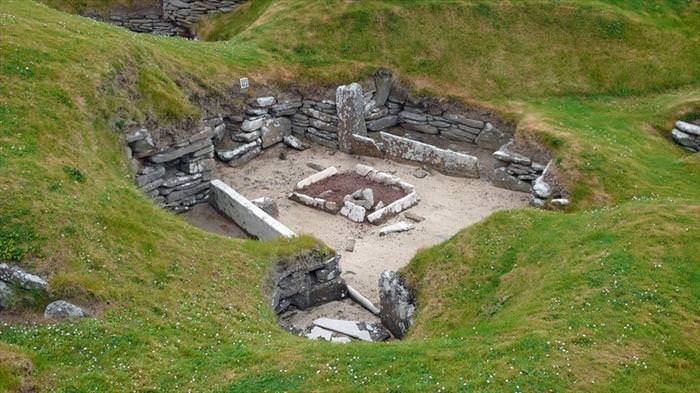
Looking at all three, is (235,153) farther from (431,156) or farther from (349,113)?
(431,156)

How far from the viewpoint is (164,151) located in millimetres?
24609

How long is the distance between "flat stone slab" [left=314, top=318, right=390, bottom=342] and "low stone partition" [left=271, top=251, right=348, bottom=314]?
3.12ft

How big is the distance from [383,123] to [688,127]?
1219 centimetres

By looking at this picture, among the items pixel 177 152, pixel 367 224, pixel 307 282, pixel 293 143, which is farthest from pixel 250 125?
pixel 307 282

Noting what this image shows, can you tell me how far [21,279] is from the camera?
1573cm

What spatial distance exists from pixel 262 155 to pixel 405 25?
9.35 m

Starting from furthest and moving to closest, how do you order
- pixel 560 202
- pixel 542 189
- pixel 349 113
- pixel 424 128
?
pixel 424 128, pixel 349 113, pixel 542 189, pixel 560 202

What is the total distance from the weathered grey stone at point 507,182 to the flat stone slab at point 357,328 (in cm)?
1006

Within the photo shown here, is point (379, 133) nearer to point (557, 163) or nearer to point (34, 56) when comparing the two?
point (557, 163)

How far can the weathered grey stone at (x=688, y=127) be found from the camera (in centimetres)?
2736

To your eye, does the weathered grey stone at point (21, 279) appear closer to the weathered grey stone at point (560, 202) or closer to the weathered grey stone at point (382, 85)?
the weathered grey stone at point (560, 202)

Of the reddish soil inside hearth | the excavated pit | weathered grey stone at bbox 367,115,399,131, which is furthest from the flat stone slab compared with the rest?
weathered grey stone at bbox 367,115,399,131

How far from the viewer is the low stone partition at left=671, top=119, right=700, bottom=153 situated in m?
27.4

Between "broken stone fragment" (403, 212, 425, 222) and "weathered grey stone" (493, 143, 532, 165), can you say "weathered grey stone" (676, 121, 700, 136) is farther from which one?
"broken stone fragment" (403, 212, 425, 222)
